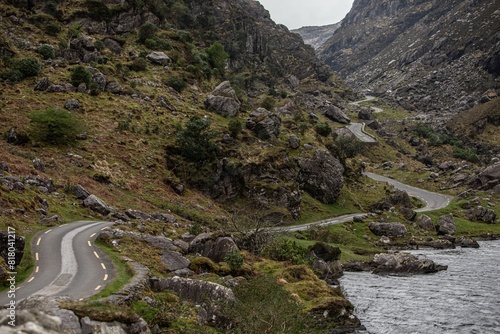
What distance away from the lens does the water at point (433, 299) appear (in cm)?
3316

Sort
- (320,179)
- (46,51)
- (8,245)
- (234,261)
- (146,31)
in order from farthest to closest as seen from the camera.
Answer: (146,31) < (320,179) < (46,51) < (234,261) < (8,245)

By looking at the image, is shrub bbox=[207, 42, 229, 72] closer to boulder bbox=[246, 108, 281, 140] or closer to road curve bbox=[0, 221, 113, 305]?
boulder bbox=[246, 108, 281, 140]

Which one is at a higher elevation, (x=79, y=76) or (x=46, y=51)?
(x=46, y=51)

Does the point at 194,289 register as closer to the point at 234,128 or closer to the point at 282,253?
the point at 282,253

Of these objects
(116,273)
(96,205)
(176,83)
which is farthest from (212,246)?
(176,83)

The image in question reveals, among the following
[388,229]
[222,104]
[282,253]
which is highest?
[222,104]

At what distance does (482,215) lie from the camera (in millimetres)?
91000

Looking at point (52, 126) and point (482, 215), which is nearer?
point (52, 126)

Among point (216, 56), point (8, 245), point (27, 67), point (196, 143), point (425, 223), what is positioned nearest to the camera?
point (8, 245)

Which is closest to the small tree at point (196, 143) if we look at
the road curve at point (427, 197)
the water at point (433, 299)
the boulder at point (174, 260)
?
the water at point (433, 299)

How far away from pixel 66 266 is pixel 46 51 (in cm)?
7174

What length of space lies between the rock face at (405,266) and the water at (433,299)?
1.55 metres

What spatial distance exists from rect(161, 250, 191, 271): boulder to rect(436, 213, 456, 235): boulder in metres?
64.3

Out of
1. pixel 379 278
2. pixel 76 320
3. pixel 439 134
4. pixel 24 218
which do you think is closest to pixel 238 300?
pixel 76 320
